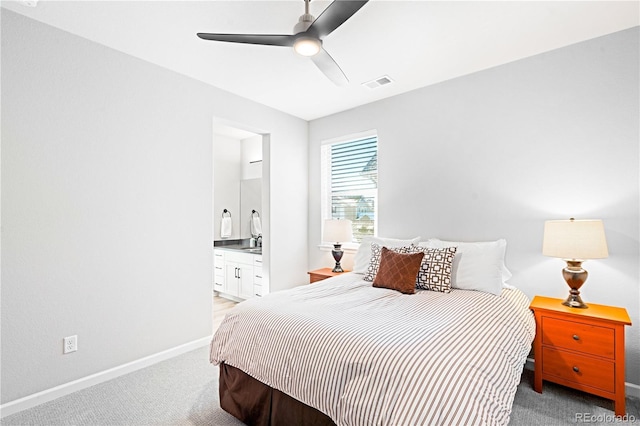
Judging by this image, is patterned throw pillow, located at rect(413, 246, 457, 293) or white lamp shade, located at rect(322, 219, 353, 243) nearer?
patterned throw pillow, located at rect(413, 246, 457, 293)

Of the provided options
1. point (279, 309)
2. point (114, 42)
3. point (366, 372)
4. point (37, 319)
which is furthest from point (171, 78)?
point (366, 372)

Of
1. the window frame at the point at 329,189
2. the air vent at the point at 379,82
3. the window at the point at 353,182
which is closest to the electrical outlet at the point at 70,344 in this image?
the window frame at the point at 329,189

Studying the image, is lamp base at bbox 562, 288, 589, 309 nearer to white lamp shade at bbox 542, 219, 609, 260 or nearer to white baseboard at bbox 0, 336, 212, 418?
white lamp shade at bbox 542, 219, 609, 260

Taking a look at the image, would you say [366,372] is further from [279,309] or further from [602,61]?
[602,61]

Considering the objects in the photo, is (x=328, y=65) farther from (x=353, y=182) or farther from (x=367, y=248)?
(x=353, y=182)

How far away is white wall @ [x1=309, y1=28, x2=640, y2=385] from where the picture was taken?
2461mm

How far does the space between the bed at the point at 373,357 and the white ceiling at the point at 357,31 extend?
193cm

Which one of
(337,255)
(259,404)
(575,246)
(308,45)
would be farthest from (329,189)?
(259,404)

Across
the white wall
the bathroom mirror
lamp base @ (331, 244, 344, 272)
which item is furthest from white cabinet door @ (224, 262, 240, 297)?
the white wall

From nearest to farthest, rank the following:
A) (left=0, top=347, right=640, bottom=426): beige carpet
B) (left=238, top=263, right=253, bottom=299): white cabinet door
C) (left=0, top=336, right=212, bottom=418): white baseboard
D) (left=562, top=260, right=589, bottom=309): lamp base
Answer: (left=0, top=347, right=640, bottom=426): beige carpet, (left=0, top=336, right=212, bottom=418): white baseboard, (left=562, top=260, right=589, bottom=309): lamp base, (left=238, top=263, right=253, bottom=299): white cabinet door

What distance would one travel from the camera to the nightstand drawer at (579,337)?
7.11ft

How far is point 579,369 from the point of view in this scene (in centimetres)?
226

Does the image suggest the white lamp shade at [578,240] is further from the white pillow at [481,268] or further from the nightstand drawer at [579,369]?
the nightstand drawer at [579,369]

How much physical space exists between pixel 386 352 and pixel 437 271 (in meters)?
1.34
